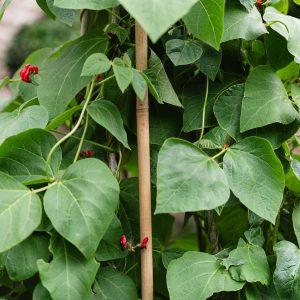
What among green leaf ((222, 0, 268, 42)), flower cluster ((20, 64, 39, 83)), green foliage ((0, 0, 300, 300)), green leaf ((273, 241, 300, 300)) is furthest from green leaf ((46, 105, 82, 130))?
green leaf ((273, 241, 300, 300))

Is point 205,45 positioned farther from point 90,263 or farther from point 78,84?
point 90,263

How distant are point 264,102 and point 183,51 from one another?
127 mm

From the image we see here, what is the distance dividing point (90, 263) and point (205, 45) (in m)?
0.33

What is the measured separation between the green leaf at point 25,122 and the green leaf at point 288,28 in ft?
1.08

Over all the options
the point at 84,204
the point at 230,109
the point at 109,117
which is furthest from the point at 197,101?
the point at 84,204

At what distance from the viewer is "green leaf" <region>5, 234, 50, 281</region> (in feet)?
2.16

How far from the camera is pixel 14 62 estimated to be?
3125mm

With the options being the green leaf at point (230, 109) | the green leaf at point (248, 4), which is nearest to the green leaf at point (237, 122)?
the green leaf at point (230, 109)

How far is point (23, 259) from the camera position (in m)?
0.66

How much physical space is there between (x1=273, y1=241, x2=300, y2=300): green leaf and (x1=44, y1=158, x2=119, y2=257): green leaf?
0.24 metres

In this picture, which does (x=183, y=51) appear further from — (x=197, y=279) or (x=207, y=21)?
(x=197, y=279)

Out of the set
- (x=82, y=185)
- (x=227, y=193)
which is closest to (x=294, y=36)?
(x=227, y=193)

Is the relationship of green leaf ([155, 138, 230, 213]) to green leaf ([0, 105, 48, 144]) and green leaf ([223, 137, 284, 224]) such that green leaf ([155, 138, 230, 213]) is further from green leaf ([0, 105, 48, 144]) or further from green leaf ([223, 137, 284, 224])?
green leaf ([0, 105, 48, 144])

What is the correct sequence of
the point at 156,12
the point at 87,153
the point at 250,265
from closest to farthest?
the point at 156,12, the point at 250,265, the point at 87,153
